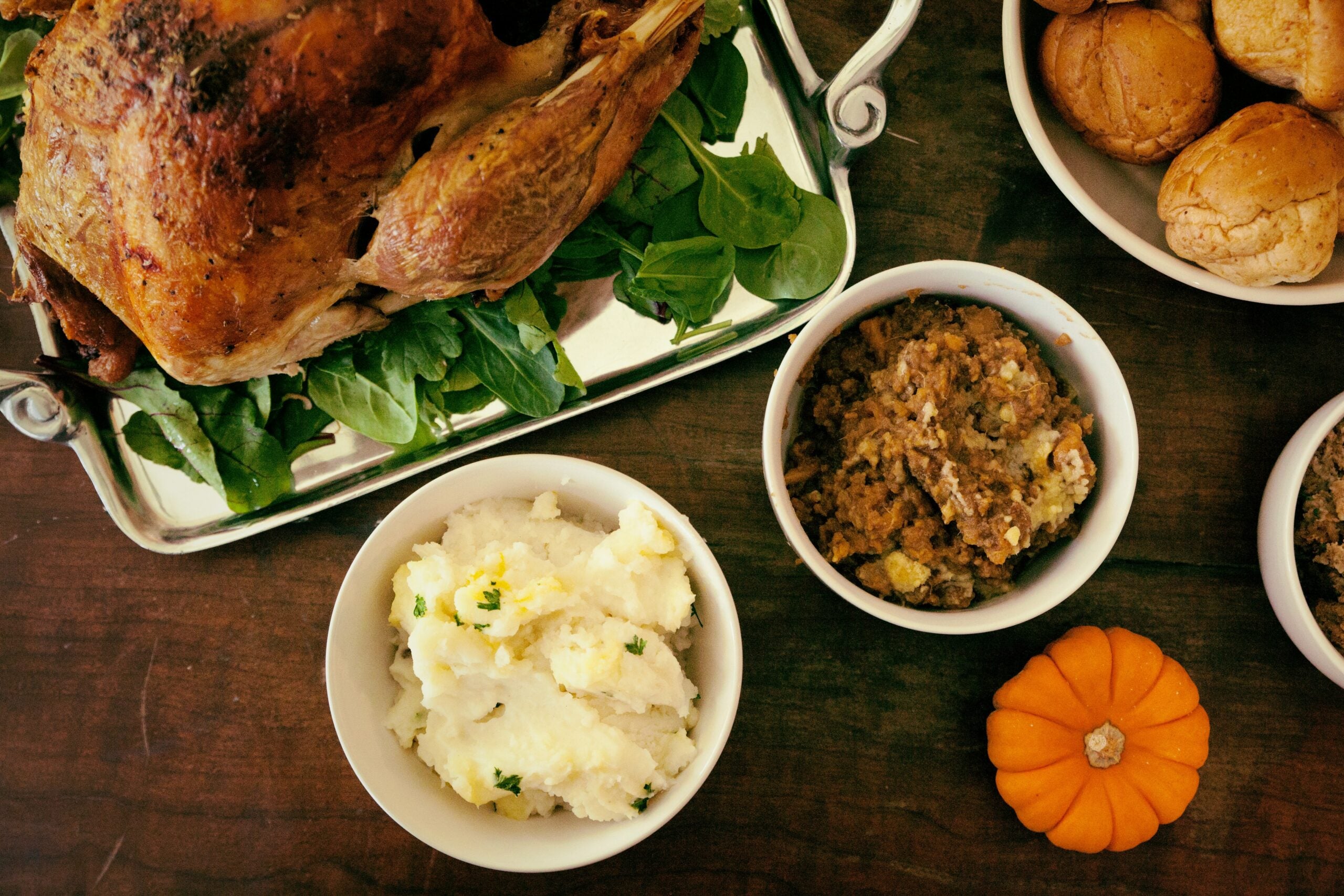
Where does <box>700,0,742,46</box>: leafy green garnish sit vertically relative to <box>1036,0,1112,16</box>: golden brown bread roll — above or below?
above

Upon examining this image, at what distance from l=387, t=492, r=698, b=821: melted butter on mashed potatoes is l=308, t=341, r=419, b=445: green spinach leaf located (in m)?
0.27

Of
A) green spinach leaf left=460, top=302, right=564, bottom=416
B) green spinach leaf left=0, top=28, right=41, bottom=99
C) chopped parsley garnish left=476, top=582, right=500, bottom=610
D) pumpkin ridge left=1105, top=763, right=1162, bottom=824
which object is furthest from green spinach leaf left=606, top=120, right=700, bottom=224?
pumpkin ridge left=1105, top=763, right=1162, bottom=824

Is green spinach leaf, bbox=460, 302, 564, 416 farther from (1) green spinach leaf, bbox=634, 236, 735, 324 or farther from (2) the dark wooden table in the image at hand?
(1) green spinach leaf, bbox=634, 236, 735, 324

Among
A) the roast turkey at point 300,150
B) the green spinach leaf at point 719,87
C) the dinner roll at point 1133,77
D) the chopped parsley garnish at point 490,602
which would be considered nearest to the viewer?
the roast turkey at point 300,150

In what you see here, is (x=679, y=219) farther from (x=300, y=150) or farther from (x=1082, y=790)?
(x=1082, y=790)

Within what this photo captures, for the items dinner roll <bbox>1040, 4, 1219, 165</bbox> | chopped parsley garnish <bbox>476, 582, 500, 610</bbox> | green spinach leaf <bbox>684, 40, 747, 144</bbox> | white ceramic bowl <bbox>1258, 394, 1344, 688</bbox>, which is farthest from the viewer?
green spinach leaf <bbox>684, 40, 747, 144</bbox>

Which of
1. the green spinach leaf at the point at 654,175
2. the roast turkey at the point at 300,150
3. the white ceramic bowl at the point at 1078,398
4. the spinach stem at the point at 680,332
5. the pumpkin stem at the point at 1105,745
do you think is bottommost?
the pumpkin stem at the point at 1105,745

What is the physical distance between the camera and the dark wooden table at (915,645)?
1601 mm

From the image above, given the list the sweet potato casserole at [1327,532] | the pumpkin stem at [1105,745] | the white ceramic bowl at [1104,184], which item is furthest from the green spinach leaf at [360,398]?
the sweet potato casserole at [1327,532]

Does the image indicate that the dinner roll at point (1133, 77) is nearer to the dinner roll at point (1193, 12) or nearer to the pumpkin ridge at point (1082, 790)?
the dinner roll at point (1193, 12)

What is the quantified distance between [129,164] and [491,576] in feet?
2.38

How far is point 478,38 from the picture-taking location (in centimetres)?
114

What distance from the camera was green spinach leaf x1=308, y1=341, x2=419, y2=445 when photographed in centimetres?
151

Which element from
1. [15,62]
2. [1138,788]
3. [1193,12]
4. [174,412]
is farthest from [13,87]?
[1138,788]
